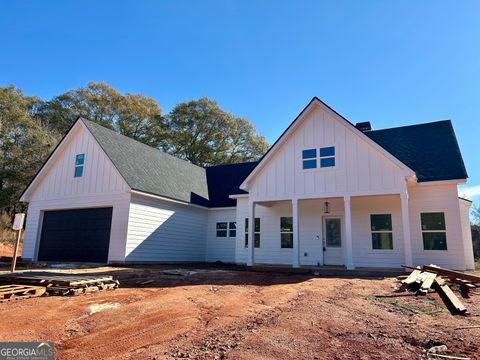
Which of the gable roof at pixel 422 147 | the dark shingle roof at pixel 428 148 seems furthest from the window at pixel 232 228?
the dark shingle roof at pixel 428 148

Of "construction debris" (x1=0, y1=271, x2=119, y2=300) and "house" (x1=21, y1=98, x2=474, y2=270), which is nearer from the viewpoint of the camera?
"construction debris" (x1=0, y1=271, x2=119, y2=300)

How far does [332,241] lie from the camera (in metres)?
15.0

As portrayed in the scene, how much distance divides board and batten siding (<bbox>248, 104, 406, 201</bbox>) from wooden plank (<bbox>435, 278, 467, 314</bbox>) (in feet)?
16.9

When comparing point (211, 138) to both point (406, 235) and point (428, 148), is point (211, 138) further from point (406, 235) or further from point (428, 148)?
point (406, 235)

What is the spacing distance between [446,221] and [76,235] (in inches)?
649

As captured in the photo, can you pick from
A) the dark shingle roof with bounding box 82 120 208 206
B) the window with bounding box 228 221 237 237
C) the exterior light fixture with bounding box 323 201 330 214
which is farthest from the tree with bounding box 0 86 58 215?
the exterior light fixture with bounding box 323 201 330 214

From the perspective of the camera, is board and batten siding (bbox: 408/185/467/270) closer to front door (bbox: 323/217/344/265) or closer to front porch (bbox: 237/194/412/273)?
front porch (bbox: 237/194/412/273)

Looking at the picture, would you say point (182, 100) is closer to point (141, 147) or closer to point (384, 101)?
point (141, 147)

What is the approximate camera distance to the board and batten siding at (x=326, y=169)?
1296 cm

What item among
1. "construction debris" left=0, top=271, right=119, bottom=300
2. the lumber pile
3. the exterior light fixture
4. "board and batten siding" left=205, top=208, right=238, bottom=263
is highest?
the exterior light fixture

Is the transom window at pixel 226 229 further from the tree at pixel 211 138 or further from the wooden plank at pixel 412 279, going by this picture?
the tree at pixel 211 138

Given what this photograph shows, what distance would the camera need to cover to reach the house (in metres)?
13.1

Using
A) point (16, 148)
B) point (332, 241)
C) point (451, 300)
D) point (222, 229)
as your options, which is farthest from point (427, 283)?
point (16, 148)

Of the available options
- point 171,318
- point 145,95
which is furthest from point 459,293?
point 145,95
